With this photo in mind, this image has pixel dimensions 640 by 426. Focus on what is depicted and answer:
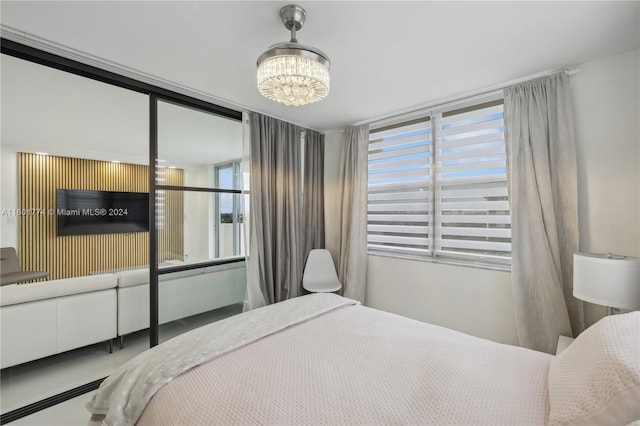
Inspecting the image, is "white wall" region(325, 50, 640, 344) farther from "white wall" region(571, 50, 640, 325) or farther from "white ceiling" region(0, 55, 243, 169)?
"white ceiling" region(0, 55, 243, 169)

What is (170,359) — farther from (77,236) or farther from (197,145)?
(197,145)

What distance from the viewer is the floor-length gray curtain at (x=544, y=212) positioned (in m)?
2.13

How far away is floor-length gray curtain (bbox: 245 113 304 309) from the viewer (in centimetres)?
308

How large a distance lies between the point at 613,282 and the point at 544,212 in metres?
0.71

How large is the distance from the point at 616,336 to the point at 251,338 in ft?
5.06

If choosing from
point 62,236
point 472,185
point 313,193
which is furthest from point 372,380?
point 313,193

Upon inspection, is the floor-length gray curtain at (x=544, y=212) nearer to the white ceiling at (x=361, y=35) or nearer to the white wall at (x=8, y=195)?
the white ceiling at (x=361, y=35)

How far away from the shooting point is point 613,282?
161 cm

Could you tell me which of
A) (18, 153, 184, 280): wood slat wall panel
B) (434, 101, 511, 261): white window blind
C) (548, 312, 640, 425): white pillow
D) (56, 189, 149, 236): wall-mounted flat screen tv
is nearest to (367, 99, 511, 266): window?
(434, 101, 511, 261): white window blind

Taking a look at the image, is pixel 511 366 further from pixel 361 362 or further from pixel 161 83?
pixel 161 83

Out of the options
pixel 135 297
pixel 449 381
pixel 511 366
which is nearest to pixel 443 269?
pixel 511 366

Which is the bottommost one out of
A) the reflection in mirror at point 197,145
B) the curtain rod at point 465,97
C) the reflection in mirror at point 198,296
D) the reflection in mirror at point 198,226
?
the reflection in mirror at point 198,296

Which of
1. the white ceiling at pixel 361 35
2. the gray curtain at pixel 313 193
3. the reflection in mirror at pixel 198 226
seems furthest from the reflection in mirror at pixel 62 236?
the gray curtain at pixel 313 193

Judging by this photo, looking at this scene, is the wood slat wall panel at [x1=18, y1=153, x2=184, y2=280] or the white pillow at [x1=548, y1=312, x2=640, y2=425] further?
the wood slat wall panel at [x1=18, y1=153, x2=184, y2=280]
